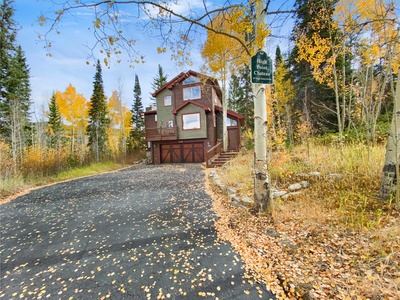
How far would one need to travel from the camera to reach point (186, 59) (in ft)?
11.6

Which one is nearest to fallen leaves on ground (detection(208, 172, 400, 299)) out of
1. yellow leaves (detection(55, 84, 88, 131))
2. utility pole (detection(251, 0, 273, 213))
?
utility pole (detection(251, 0, 273, 213))

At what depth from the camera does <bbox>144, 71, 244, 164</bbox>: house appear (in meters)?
14.6

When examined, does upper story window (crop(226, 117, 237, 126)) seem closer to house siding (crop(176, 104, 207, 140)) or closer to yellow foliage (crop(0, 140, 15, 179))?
house siding (crop(176, 104, 207, 140))

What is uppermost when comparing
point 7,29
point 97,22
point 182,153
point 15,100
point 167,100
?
point 7,29

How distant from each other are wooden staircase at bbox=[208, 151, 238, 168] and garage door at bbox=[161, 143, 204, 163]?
2488 mm

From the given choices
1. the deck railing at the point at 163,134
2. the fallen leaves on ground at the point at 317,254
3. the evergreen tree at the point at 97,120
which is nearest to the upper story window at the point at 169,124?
the deck railing at the point at 163,134

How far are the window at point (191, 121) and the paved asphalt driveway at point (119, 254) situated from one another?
10352mm

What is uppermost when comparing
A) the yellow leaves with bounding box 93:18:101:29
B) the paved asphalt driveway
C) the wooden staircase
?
the yellow leaves with bounding box 93:18:101:29

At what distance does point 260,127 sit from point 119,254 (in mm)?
3152

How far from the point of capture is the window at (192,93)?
15305mm

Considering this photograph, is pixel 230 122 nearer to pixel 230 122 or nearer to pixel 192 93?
pixel 230 122

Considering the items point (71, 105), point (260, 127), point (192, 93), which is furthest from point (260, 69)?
point (71, 105)

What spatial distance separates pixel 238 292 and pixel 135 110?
84.5 feet

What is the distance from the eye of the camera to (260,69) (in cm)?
313
